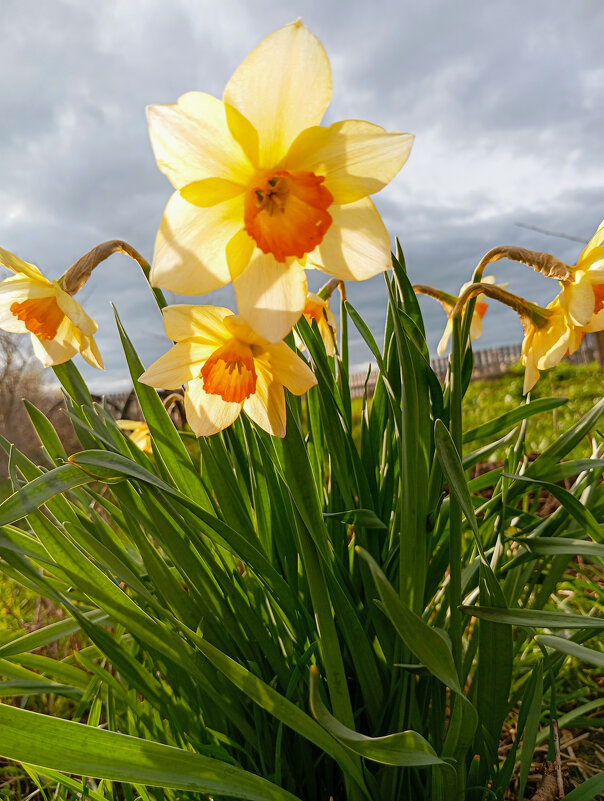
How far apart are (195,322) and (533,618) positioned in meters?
0.66

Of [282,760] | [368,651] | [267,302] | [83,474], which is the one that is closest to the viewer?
[267,302]

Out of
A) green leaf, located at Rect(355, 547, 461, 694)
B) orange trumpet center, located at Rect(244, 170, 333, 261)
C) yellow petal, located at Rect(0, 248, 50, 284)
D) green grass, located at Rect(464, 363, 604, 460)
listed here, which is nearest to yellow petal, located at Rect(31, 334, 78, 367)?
→ yellow petal, located at Rect(0, 248, 50, 284)

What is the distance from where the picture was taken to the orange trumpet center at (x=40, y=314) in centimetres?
96

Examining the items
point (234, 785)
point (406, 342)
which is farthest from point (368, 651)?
point (406, 342)

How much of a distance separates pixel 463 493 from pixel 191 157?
0.57 m

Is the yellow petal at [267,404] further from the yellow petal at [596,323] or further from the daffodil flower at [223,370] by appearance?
the yellow petal at [596,323]

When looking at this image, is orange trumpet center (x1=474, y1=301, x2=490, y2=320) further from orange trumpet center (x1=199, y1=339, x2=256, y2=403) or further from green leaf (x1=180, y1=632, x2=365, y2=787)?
green leaf (x1=180, y1=632, x2=365, y2=787)

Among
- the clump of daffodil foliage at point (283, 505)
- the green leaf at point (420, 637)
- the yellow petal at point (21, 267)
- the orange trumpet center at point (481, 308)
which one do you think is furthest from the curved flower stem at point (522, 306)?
the yellow petal at point (21, 267)

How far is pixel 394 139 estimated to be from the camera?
0.71 meters

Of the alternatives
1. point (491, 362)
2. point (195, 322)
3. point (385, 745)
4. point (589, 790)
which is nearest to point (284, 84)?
point (195, 322)

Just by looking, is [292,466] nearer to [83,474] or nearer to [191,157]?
[83,474]

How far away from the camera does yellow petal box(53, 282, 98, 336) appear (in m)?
0.90

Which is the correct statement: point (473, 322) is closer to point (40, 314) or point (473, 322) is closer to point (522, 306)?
point (522, 306)

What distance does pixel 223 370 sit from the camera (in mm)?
896
